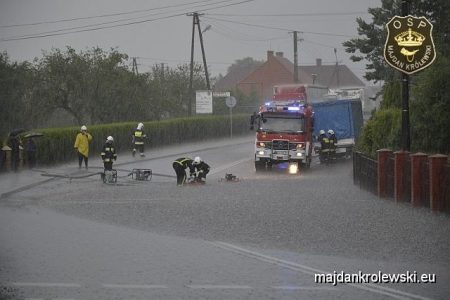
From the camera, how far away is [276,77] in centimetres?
10419

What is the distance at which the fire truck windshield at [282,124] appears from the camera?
30.8 meters

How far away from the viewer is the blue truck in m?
37.0

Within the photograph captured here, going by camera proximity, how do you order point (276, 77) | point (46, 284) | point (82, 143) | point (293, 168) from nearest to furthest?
point (46, 284)
point (82, 143)
point (293, 168)
point (276, 77)

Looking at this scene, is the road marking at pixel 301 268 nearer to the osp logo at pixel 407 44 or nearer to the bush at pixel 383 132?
the osp logo at pixel 407 44

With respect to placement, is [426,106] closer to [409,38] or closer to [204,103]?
[409,38]

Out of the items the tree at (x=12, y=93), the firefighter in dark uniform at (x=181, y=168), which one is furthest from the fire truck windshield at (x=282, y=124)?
the tree at (x=12, y=93)

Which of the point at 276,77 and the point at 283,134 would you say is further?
the point at 276,77

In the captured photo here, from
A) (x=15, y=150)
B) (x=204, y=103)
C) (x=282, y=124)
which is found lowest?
(x=15, y=150)

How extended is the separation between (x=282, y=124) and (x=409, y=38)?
41.7 ft

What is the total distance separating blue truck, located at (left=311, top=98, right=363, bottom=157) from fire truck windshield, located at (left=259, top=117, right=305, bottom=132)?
22.2 ft

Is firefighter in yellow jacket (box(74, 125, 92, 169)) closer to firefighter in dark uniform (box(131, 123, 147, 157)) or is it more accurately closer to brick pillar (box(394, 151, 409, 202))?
firefighter in dark uniform (box(131, 123, 147, 157))

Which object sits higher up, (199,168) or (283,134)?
(283,134)

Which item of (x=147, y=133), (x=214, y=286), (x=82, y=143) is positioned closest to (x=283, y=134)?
(x=82, y=143)

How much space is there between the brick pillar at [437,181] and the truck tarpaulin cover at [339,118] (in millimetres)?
21401
